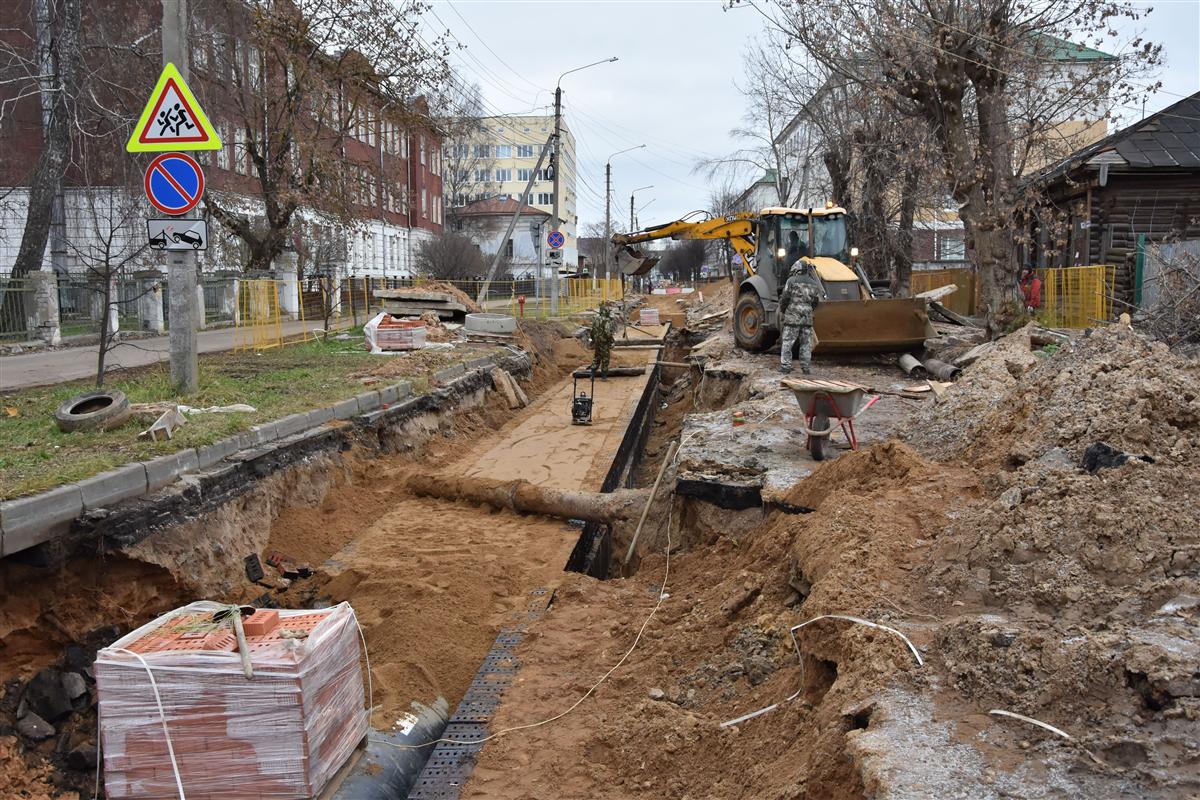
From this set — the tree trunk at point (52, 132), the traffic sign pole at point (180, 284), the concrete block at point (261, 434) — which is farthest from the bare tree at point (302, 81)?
the concrete block at point (261, 434)

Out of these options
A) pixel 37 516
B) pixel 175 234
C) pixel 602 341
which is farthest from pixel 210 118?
pixel 37 516

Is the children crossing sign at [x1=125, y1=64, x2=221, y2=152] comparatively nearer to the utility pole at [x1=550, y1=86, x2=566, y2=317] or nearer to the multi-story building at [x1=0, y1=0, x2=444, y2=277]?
the multi-story building at [x1=0, y1=0, x2=444, y2=277]

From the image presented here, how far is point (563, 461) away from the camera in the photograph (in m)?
9.82

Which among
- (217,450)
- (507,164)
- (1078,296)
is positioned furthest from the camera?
(507,164)

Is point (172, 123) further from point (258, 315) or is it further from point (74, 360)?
point (258, 315)

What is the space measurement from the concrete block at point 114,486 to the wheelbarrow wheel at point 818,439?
207 inches

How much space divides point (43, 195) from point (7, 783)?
16.7 meters

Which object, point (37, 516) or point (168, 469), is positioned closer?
point (37, 516)

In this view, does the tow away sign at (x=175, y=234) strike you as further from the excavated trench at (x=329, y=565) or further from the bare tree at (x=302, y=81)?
the bare tree at (x=302, y=81)

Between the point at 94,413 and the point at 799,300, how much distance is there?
28.2 feet

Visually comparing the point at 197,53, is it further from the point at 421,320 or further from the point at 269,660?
the point at 269,660

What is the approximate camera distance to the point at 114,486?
208 inches

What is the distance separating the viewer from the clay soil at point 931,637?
260cm

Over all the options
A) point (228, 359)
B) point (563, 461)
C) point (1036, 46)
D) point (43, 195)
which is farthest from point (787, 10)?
point (43, 195)
